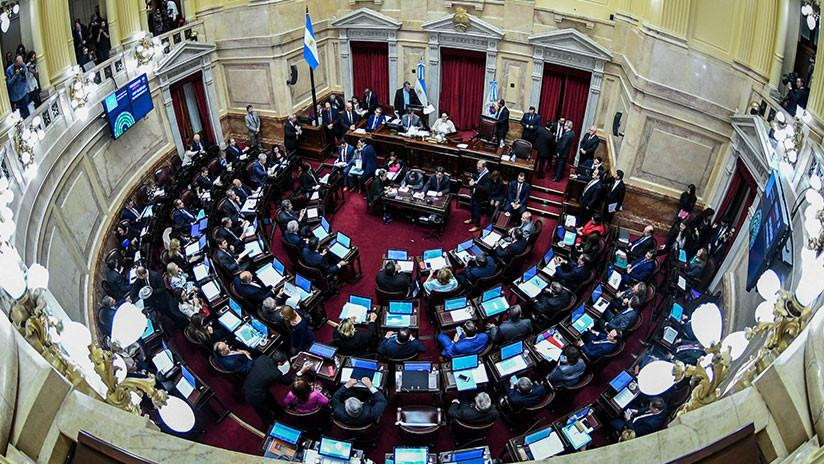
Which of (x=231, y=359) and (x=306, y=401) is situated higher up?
(x=231, y=359)

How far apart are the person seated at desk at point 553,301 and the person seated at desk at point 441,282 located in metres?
1.45

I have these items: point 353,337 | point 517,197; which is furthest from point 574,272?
point 353,337

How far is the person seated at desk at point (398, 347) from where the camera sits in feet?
27.6

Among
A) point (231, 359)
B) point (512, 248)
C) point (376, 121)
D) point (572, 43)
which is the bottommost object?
point (231, 359)

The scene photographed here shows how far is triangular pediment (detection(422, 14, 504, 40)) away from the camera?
14.3m

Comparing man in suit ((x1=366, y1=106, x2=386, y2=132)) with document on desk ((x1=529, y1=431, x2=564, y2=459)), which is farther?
man in suit ((x1=366, y1=106, x2=386, y2=132))

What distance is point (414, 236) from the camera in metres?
12.4

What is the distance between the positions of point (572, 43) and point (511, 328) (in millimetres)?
7963

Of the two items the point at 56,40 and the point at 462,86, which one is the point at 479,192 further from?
the point at 56,40

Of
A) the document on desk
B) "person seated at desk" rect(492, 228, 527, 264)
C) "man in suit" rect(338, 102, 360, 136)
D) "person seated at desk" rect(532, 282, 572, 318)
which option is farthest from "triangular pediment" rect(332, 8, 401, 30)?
the document on desk

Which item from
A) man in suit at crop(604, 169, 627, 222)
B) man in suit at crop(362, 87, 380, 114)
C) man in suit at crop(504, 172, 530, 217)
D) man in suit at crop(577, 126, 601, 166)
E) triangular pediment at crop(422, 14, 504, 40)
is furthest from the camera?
man in suit at crop(362, 87, 380, 114)

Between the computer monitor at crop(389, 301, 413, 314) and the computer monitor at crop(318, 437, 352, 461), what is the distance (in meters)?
2.60

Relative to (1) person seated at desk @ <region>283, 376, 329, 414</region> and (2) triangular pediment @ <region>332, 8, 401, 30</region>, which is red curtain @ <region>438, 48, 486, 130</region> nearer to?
(2) triangular pediment @ <region>332, 8, 401, 30</region>

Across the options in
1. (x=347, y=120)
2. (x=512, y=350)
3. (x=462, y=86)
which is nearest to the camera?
(x=512, y=350)
